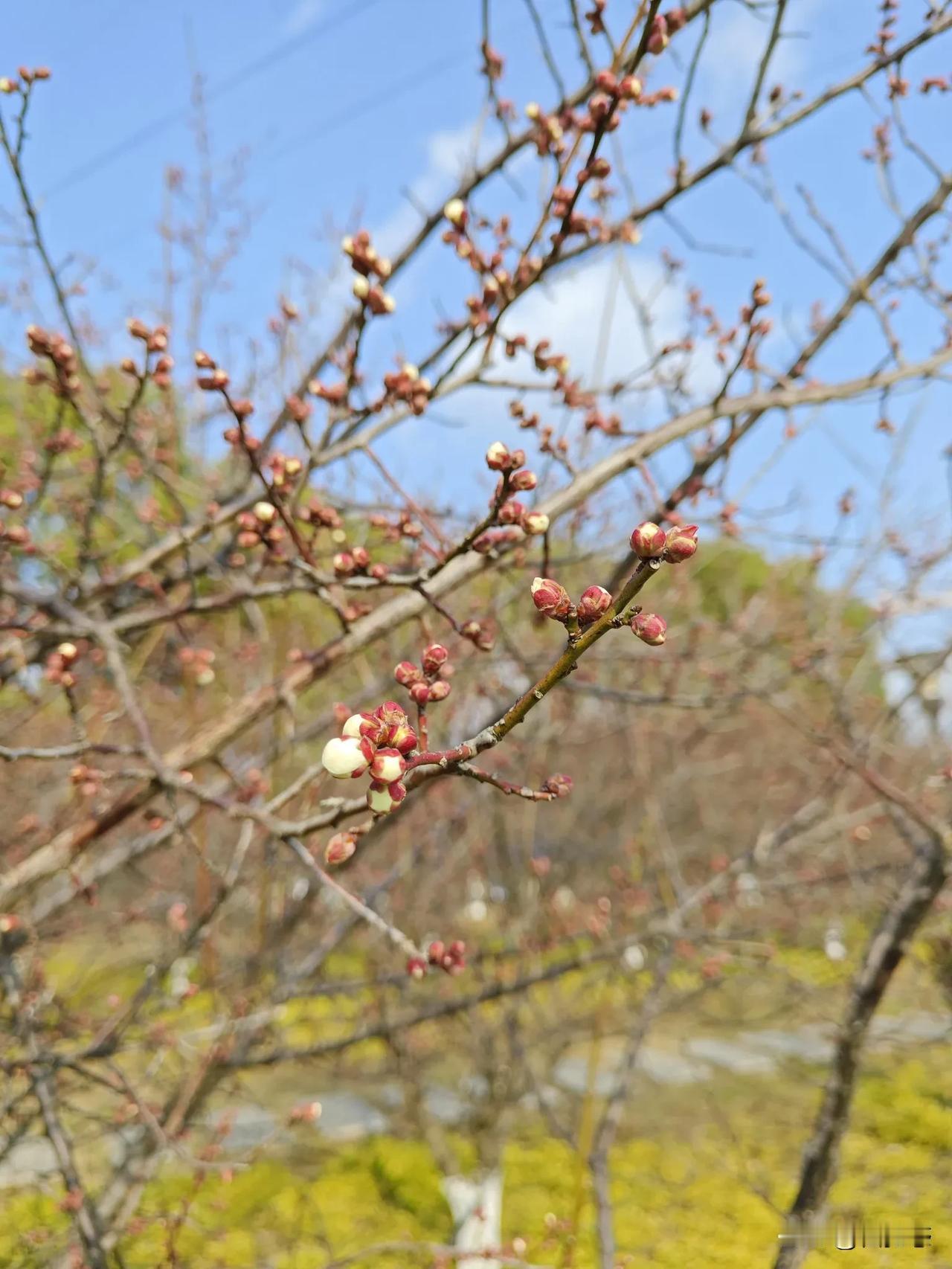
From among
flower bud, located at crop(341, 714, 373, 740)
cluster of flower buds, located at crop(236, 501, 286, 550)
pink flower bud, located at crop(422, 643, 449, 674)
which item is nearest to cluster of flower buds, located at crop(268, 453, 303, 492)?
cluster of flower buds, located at crop(236, 501, 286, 550)

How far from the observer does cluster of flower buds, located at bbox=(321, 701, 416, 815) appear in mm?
922

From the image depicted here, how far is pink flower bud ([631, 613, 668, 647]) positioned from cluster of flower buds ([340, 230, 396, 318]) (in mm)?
1076

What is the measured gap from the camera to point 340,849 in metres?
1.12

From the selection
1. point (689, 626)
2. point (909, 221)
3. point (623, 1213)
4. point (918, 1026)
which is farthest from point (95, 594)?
point (918, 1026)

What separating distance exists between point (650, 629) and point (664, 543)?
0.08 metres

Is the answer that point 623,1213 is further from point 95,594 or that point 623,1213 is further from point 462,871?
point 95,594

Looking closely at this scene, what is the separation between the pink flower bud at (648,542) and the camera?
79cm

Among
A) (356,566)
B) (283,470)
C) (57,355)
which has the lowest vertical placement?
(356,566)

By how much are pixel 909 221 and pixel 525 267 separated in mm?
1357

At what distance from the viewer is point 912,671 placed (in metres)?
3.16

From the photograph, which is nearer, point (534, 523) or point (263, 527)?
point (534, 523)

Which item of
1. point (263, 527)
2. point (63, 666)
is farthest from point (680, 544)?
point (63, 666)

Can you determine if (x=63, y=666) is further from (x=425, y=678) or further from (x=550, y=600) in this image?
(x=550, y=600)

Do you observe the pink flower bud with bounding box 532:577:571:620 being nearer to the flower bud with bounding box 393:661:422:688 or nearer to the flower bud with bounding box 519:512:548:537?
the flower bud with bounding box 393:661:422:688
